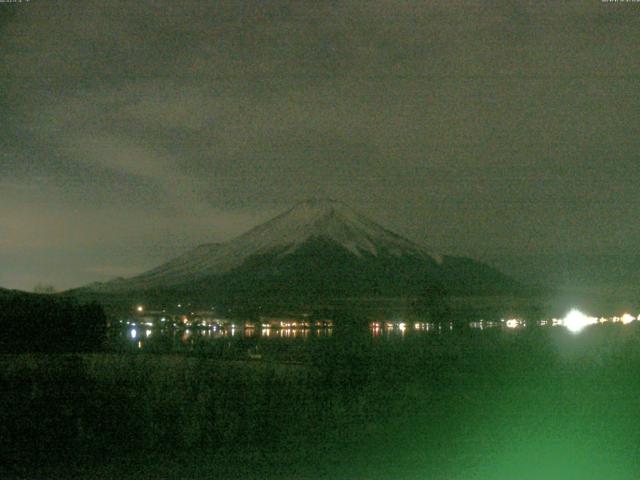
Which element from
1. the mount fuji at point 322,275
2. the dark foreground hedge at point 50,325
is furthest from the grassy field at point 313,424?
the mount fuji at point 322,275

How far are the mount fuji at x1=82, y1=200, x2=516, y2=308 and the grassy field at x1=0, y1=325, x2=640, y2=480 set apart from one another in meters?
96.8

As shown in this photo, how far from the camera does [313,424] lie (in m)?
15.8

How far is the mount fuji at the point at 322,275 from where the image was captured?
13950 centimetres

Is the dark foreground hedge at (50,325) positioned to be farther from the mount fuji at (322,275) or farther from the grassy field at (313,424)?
the mount fuji at (322,275)

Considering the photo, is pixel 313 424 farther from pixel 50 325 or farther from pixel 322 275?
pixel 322 275

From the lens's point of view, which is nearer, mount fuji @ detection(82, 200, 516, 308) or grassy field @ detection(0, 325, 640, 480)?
grassy field @ detection(0, 325, 640, 480)

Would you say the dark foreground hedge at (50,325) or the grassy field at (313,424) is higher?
the dark foreground hedge at (50,325)

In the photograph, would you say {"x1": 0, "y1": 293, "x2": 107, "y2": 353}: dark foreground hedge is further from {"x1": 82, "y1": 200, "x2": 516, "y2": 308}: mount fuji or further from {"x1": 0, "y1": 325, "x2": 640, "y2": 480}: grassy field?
{"x1": 82, "y1": 200, "x2": 516, "y2": 308}: mount fuji

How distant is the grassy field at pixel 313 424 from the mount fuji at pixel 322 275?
96.8m

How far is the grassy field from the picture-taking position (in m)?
12.7

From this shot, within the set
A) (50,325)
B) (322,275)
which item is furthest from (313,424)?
(322,275)

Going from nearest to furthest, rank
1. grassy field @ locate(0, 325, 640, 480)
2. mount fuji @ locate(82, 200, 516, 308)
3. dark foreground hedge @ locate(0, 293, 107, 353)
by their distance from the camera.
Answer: grassy field @ locate(0, 325, 640, 480)
dark foreground hedge @ locate(0, 293, 107, 353)
mount fuji @ locate(82, 200, 516, 308)

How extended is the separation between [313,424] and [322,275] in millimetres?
140975

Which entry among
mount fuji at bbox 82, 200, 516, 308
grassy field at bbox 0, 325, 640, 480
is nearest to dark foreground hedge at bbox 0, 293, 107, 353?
grassy field at bbox 0, 325, 640, 480
